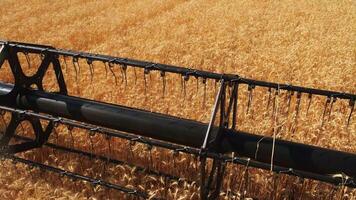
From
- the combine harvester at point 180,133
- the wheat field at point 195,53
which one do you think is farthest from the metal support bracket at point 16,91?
the wheat field at point 195,53

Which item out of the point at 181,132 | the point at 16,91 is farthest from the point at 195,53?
the point at 181,132

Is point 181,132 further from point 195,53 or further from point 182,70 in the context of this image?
Answer: point 195,53

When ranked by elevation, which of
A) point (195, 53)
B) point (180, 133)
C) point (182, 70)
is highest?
point (182, 70)

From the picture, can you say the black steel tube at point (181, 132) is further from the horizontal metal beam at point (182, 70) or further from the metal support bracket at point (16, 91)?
the horizontal metal beam at point (182, 70)

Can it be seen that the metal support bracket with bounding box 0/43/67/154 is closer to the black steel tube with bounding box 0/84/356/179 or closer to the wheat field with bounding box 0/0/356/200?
the black steel tube with bounding box 0/84/356/179

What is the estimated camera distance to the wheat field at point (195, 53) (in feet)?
13.2

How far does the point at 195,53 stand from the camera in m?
8.38

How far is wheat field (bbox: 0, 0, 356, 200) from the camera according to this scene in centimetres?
402

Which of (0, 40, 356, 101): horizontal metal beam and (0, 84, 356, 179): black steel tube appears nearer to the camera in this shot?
(0, 84, 356, 179): black steel tube

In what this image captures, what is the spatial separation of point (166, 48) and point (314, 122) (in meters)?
4.49

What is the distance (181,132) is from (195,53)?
199 inches

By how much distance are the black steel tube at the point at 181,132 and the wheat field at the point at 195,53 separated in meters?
0.49

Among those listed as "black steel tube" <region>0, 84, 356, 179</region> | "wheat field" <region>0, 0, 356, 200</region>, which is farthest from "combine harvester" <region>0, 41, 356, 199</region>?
"wheat field" <region>0, 0, 356, 200</region>

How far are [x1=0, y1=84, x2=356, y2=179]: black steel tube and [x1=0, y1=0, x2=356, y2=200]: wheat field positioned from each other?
0.49 m
